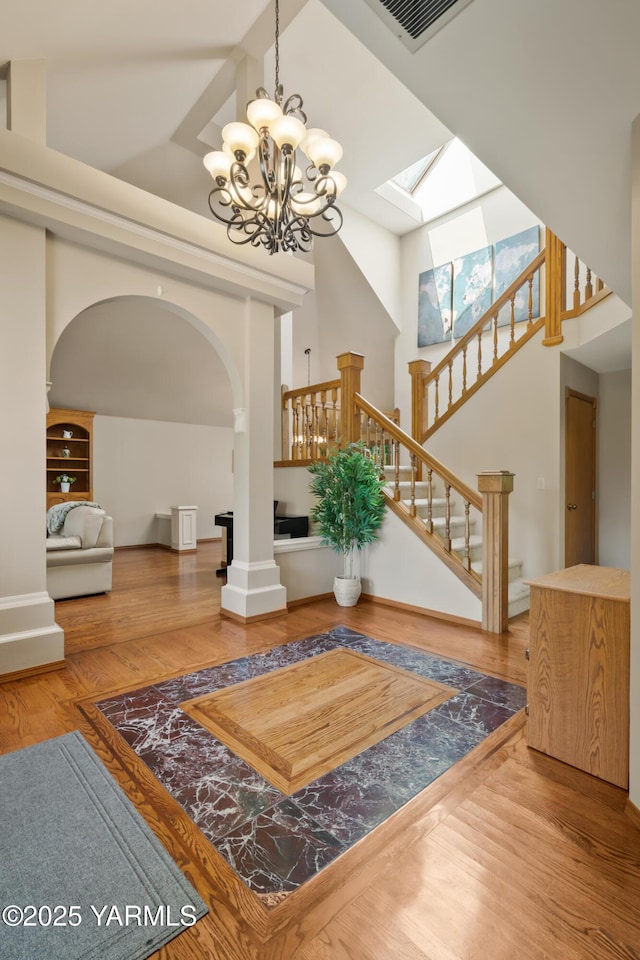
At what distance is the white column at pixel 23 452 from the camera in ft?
8.79

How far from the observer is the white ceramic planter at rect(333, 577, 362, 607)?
14.1 ft

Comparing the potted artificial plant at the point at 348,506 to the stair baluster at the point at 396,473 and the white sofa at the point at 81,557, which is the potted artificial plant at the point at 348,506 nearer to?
the stair baluster at the point at 396,473

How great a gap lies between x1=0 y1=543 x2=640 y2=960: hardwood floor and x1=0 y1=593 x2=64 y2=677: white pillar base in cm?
25

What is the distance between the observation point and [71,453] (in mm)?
7496

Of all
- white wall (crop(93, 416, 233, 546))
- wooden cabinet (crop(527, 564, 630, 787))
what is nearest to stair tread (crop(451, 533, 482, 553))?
wooden cabinet (crop(527, 564, 630, 787))

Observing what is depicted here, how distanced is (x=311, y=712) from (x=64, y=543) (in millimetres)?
3497

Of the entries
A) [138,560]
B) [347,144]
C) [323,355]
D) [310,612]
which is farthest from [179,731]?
[323,355]

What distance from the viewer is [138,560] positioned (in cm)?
699

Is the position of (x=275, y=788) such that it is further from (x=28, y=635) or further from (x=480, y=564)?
(x=480, y=564)

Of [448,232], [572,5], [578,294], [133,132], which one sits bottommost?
[572,5]

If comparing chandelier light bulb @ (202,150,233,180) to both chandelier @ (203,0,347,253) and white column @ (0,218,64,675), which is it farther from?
white column @ (0,218,64,675)

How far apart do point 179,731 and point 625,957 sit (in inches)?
69.6

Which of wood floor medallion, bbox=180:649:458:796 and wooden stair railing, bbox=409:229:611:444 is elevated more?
wooden stair railing, bbox=409:229:611:444

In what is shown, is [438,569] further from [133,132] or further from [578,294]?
[133,132]
